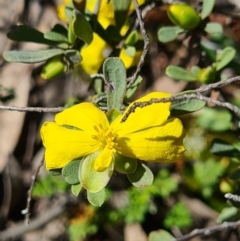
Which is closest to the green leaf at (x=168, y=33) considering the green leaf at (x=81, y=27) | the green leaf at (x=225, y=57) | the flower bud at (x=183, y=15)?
the flower bud at (x=183, y=15)

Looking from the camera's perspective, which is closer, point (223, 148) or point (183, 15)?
point (183, 15)

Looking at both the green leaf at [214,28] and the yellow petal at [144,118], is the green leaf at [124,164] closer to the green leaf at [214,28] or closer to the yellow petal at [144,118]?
the yellow petal at [144,118]

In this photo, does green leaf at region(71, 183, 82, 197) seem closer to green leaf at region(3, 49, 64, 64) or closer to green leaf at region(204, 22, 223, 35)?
green leaf at region(3, 49, 64, 64)

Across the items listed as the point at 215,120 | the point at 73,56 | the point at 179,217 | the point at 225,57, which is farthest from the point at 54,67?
the point at 179,217

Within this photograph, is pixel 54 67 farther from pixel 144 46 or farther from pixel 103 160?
pixel 103 160

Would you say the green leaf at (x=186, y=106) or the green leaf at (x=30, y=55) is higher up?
the green leaf at (x=186, y=106)

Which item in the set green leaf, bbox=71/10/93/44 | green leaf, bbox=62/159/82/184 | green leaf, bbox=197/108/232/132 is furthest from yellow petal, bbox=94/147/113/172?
green leaf, bbox=197/108/232/132
